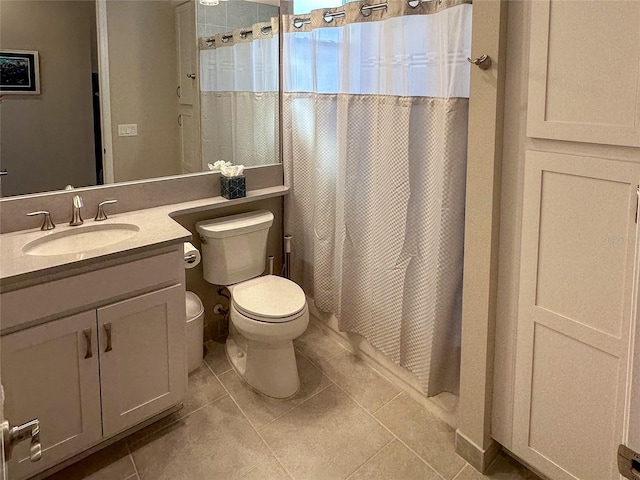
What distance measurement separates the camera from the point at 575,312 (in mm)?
1501

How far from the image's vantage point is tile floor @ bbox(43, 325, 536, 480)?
73.2 inches

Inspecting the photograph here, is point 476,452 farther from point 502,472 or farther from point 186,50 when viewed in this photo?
point 186,50

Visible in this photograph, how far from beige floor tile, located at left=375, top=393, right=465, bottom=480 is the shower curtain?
18 centimetres

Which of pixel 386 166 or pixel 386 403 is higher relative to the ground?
pixel 386 166

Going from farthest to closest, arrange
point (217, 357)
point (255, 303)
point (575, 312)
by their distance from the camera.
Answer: point (217, 357), point (255, 303), point (575, 312)

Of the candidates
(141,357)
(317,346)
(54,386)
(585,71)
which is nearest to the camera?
(585,71)

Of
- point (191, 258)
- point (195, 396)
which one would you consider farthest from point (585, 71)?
point (195, 396)

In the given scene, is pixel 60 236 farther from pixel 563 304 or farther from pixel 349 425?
pixel 563 304

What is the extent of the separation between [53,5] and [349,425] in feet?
7.16

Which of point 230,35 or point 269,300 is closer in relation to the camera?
point 269,300

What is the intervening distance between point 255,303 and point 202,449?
656 millimetres

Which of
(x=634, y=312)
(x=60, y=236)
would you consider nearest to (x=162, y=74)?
(x=60, y=236)

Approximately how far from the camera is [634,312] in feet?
4.27

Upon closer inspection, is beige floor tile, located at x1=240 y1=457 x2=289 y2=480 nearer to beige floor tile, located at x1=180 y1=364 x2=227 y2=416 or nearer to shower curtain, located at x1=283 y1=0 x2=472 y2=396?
beige floor tile, located at x1=180 y1=364 x2=227 y2=416
